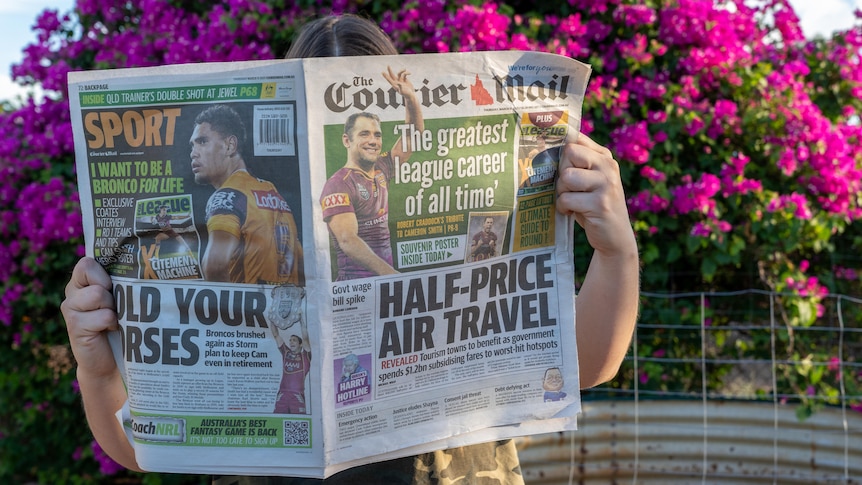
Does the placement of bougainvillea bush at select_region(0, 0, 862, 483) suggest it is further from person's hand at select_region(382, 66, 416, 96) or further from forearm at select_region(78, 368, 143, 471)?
forearm at select_region(78, 368, 143, 471)

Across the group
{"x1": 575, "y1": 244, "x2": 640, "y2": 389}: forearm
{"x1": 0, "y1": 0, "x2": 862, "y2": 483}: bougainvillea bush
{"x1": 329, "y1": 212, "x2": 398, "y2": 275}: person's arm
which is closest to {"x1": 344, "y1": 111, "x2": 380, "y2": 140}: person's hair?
{"x1": 329, "y1": 212, "x2": 398, "y2": 275}: person's arm

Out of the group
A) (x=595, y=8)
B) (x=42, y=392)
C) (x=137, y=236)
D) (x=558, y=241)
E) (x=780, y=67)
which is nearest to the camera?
(x=137, y=236)

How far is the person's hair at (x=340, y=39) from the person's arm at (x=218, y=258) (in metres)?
0.37

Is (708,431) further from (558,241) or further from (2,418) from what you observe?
(2,418)

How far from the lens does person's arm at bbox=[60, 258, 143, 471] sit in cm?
113

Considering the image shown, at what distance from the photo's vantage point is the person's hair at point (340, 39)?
129 cm

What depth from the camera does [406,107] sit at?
1123 millimetres

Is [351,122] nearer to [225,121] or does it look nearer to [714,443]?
[225,121]

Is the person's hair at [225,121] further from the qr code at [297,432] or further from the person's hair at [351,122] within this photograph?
the qr code at [297,432]

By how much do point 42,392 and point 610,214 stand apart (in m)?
3.35

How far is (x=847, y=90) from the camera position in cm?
350

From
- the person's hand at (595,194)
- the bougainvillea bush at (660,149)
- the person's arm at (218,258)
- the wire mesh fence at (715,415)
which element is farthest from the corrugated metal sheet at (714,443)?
the person's arm at (218,258)

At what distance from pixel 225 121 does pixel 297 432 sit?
462 mm

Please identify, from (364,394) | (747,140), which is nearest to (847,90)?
(747,140)
